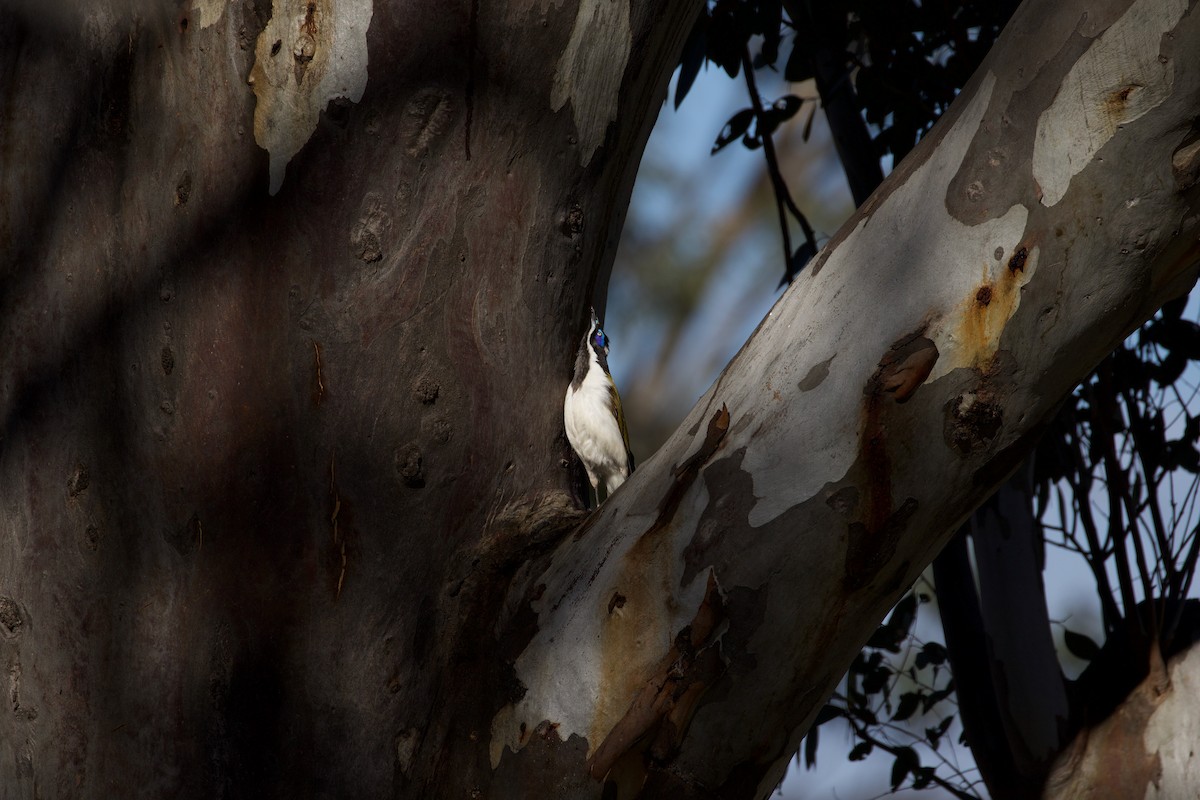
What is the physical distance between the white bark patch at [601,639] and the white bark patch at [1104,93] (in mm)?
548

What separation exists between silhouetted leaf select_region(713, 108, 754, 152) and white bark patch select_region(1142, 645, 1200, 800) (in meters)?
1.94

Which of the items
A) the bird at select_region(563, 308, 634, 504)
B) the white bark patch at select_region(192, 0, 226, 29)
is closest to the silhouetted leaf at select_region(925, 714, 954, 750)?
the bird at select_region(563, 308, 634, 504)

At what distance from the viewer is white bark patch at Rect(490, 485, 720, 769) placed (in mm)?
1281

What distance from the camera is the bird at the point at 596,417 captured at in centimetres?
179

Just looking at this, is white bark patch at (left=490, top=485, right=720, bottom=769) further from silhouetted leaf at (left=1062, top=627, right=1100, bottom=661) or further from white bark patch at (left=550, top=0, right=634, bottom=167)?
silhouetted leaf at (left=1062, top=627, right=1100, bottom=661)

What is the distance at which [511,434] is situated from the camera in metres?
1.53

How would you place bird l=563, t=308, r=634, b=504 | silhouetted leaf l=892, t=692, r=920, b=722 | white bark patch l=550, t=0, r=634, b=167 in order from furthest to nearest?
silhouetted leaf l=892, t=692, r=920, b=722, bird l=563, t=308, r=634, b=504, white bark patch l=550, t=0, r=634, b=167

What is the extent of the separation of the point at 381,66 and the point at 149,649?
83 centimetres

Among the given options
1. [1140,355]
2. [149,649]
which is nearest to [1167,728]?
[1140,355]

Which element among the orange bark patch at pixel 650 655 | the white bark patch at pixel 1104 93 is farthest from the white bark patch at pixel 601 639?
the white bark patch at pixel 1104 93

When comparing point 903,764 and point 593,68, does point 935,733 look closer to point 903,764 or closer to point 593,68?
point 903,764

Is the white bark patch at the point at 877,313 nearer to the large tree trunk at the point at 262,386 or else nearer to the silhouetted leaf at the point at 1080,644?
the large tree trunk at the point at 262,386

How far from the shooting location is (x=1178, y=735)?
2299mm

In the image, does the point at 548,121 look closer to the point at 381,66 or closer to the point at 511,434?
the point at 381,66
